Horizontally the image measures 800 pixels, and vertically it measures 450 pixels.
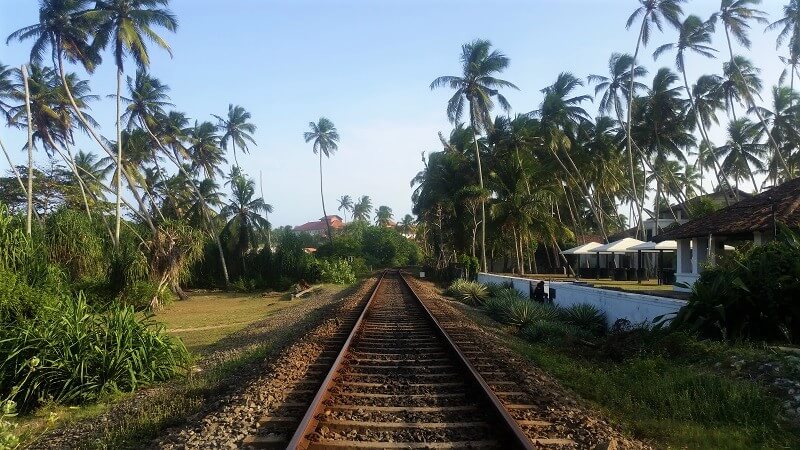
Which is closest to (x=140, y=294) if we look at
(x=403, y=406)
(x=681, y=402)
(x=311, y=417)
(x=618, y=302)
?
(x=618, y=302)

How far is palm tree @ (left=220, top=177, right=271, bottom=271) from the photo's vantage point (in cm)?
5162

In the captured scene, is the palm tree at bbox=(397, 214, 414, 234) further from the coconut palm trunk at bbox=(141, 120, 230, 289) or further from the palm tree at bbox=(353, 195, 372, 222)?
the coconut palm trunk at bbox=(141, 120, 230, 289)

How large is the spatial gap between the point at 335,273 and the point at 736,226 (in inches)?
1277

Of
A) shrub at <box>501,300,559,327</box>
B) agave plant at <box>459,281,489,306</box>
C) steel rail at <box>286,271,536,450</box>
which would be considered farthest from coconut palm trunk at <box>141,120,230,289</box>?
steel rail at <box>286,271,536,450</box>

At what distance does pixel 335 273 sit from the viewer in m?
46.2

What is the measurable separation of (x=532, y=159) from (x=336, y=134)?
118 feet

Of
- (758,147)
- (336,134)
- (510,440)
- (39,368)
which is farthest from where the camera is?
(336,134)

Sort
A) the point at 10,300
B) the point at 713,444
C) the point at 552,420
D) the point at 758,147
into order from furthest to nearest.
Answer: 1. the point at 758,147
2. the point at 10,300
3. the point at 552,420
4. the point at 713,444

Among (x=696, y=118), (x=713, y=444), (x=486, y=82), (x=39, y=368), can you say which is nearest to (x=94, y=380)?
(x=39, y=368)

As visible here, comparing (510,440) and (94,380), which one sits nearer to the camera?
(510,440)

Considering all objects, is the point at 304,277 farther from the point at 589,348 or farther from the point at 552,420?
the point at 552,420

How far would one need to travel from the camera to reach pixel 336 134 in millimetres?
74375

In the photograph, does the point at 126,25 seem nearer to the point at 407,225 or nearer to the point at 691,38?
the point at 691,38

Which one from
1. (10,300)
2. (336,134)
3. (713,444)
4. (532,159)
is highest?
(336,134)
